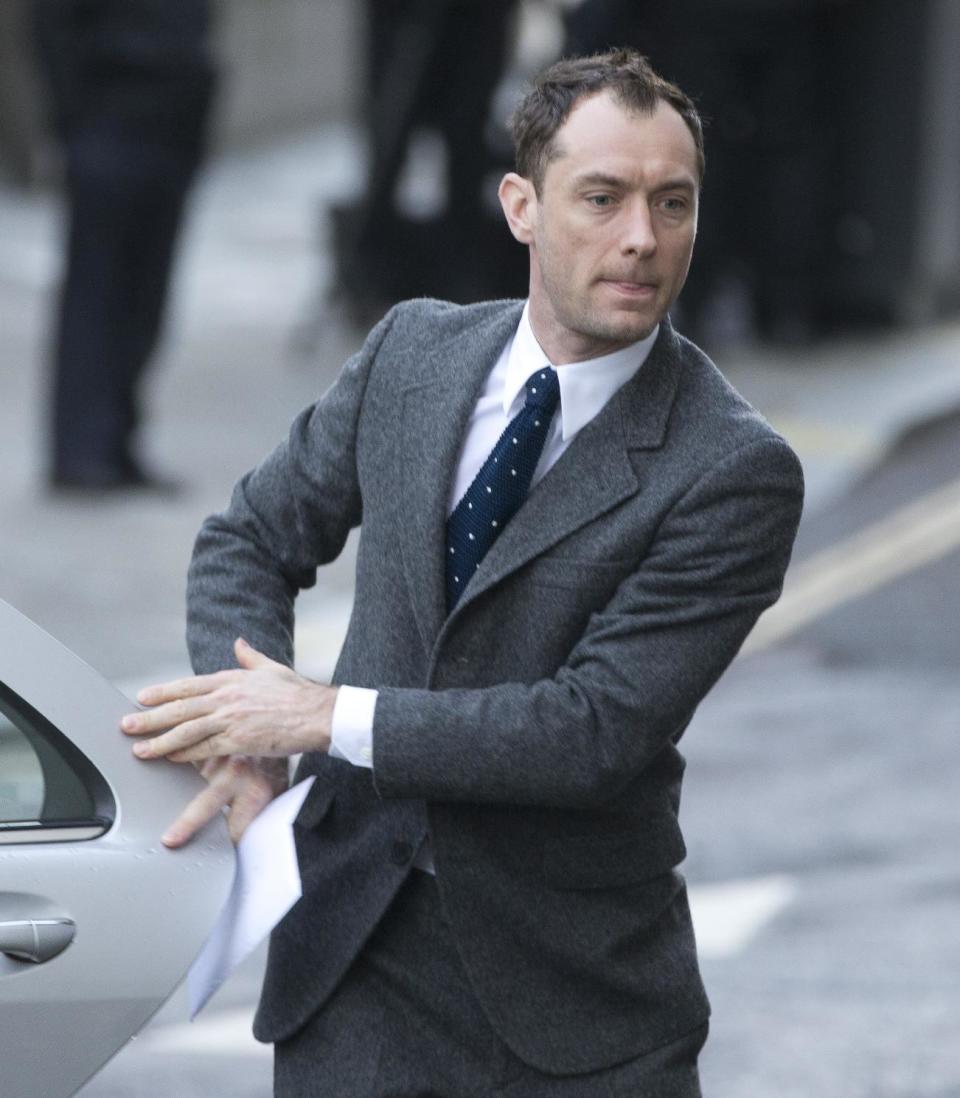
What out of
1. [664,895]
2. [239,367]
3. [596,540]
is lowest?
[239,367]

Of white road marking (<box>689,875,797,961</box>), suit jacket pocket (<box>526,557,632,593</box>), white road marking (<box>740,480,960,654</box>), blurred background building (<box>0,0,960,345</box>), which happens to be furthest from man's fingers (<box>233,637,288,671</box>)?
blurred background building (<box>0,0,960,345</box>)

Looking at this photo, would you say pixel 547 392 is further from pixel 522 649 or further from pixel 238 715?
pixel 238 715

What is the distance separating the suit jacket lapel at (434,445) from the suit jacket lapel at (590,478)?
7 cm

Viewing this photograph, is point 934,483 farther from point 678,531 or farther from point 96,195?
point 678,531

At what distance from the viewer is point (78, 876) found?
2.72 meters

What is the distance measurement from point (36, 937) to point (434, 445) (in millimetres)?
738

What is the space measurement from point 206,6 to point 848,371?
5.54 m

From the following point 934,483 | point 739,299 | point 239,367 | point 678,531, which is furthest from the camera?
point 739,299

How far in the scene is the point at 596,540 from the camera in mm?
2678

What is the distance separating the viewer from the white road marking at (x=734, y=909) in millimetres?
5676

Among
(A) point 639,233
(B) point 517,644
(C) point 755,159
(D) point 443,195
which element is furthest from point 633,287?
(C) point 755,159

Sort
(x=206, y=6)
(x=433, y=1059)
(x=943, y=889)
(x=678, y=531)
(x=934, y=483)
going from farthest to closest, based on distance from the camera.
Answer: (x=934, y=483) < (x=206, y=6) < (x=943, y=889) < (x=433, y=1059) < (x=678, y=531)

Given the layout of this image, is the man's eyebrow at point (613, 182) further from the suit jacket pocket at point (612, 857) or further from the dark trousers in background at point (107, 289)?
the dark trousers in background at point (107, 289)

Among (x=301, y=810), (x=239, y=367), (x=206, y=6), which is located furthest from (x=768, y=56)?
(x=301, y=810)
